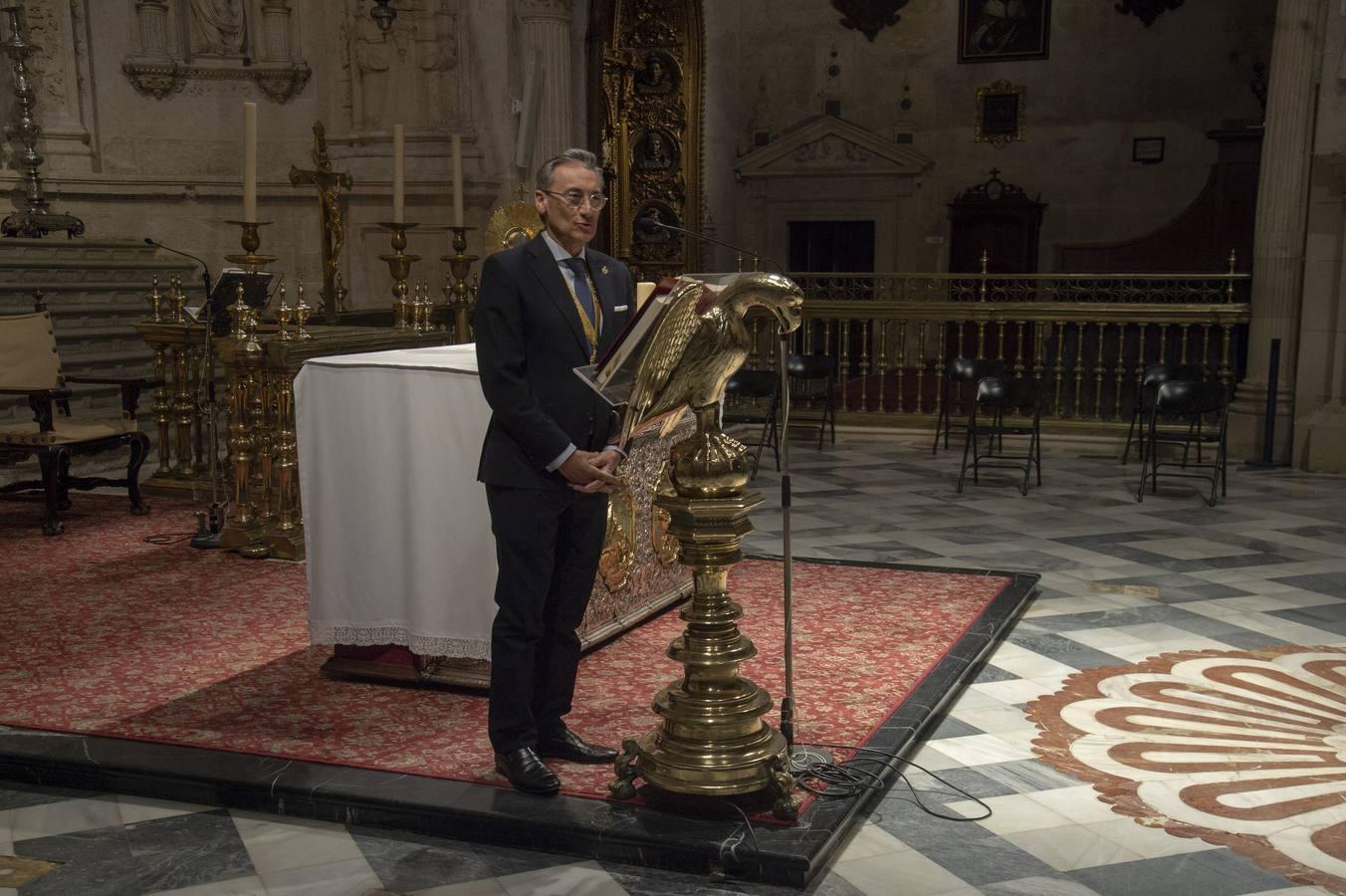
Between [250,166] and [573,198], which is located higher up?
[250,166]

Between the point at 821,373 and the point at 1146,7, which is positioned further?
the point at 1146,7

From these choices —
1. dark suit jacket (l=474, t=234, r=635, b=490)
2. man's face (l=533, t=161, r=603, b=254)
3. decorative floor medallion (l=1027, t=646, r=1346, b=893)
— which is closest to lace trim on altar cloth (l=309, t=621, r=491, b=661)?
dark suit jacket (l=474, t=234, r=635, b=490)

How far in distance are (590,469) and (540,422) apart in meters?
0.17

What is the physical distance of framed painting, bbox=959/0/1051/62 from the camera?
15.5 metres

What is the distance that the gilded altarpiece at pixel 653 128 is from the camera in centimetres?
1341

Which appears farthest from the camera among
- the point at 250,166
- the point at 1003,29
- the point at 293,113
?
the point at 1003,29

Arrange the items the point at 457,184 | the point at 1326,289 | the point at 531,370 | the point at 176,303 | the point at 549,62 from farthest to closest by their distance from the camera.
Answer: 1. the point at 549,62
2. the point at 1326,289
3. the point at 176,303
4. the point at 457,184
5. the point at 531,370

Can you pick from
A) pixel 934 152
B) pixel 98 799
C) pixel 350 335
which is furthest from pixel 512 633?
pixel 934 152

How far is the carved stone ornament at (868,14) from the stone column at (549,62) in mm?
5375

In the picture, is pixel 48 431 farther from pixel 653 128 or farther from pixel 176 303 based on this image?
pixel 653 128

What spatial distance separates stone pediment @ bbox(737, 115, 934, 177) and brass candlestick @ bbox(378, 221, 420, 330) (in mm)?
9843

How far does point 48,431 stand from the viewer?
22.1 feet

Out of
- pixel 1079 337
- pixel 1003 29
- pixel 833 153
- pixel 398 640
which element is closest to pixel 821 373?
pixel 1079 337

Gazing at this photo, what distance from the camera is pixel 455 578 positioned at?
4090mm
